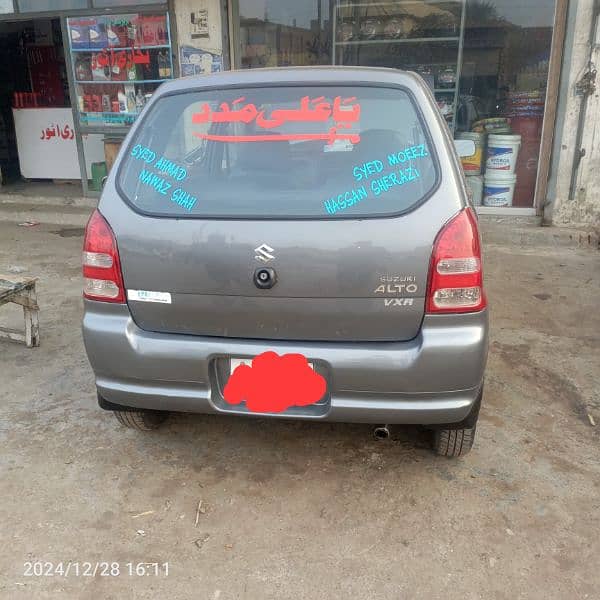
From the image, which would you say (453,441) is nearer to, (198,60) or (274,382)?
(274,382)

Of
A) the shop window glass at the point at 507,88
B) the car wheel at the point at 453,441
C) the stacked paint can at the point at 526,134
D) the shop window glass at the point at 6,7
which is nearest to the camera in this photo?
A: the car wheel at the point at 453,441

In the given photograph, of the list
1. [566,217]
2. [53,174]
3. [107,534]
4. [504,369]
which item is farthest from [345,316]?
[53,174]

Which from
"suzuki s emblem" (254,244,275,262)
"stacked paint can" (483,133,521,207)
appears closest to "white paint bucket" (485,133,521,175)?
"stacked paint can" (483,133,521,207)

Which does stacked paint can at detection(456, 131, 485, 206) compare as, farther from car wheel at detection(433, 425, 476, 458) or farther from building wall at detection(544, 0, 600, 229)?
car wheel at detection(433, 425, 476, 458)

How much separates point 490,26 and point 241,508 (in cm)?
633

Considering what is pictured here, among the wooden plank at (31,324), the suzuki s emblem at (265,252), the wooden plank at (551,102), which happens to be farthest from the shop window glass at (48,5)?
the suzuki s emblem at (265,252)

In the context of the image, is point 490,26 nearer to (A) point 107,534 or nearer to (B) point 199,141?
(B) point 199,141

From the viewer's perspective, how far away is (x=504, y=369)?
369 centimetres

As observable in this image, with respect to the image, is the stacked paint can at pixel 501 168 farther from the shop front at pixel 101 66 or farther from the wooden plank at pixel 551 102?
the shop front at pixel 101 66

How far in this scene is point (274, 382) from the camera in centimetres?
235

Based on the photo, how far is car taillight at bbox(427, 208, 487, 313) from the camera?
219cm

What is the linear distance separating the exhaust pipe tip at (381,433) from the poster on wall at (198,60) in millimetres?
5681
